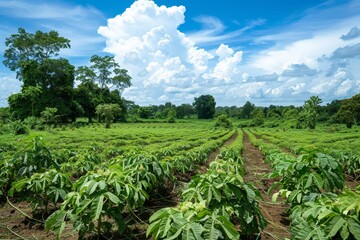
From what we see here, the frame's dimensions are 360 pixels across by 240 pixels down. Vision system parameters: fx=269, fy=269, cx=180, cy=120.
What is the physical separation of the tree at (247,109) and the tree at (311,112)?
140 feet

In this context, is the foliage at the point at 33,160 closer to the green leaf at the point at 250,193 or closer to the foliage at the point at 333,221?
the green leaf at the point at 250,193

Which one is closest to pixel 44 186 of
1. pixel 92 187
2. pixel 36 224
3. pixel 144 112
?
pixel 36 224

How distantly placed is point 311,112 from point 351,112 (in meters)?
6.53

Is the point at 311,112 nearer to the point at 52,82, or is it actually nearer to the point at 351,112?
the point at 351,112

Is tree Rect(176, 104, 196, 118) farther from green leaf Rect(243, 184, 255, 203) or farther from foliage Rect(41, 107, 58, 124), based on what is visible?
green leaf Rect(243, 184, 255, 203)

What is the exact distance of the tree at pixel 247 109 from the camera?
95562mm

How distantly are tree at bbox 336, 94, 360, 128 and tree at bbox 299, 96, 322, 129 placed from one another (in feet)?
14.4

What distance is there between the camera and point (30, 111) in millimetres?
32375

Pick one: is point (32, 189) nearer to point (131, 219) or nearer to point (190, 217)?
point (131, 219)

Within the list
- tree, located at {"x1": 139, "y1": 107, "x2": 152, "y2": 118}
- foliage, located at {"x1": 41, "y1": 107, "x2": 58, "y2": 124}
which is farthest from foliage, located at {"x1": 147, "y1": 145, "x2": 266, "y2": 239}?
tree, located at {"x1": 139, "y1": 107, "x2": 152, "y2": 118}

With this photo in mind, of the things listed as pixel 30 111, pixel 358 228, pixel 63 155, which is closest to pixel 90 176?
pixel 358 228

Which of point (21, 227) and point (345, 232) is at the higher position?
point (345, 232)

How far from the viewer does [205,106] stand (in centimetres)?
9106

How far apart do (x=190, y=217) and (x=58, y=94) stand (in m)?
37.3
